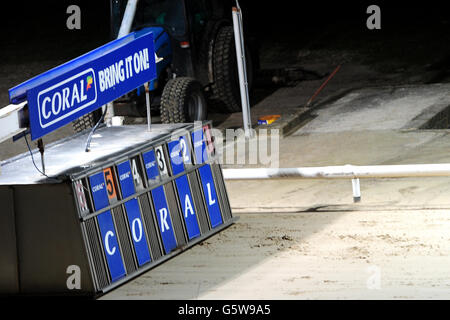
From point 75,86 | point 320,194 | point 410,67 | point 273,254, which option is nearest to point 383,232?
point 273,254

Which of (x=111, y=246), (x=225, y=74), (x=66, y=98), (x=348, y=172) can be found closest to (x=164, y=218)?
(x=111, y=246)

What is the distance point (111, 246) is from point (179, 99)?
5.53m

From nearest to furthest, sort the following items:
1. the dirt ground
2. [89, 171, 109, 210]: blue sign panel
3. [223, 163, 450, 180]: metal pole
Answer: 1. the dirt ground
2. [89, 171, 109, 210]: blue sign panel
3. [223, 163, 450, 180]: metal pole

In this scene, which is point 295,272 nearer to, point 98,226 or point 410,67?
point 98,226

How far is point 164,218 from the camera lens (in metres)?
8.45

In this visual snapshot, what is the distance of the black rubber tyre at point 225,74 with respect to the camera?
14.2 metres

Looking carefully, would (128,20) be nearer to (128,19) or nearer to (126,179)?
(128,19)

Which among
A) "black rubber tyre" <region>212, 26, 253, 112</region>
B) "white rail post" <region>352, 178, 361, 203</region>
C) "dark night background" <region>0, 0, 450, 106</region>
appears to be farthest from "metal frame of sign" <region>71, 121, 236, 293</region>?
"dark night background" <region>0, 0, 450, 106</region>

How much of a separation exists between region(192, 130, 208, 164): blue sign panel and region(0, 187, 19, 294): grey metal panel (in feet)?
6.79

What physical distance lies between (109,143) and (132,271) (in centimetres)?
131

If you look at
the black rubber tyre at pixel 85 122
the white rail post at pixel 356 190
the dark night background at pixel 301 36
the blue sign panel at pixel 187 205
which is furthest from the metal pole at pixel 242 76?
the blue sign panel at pixel 187 205

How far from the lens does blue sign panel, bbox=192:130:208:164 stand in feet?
29.7

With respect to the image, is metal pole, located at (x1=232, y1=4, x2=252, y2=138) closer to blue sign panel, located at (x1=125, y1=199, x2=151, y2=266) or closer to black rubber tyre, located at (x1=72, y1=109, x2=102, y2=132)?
black rubber tyre, located at (x1=72, y1=109, x2=102, y2=132)
